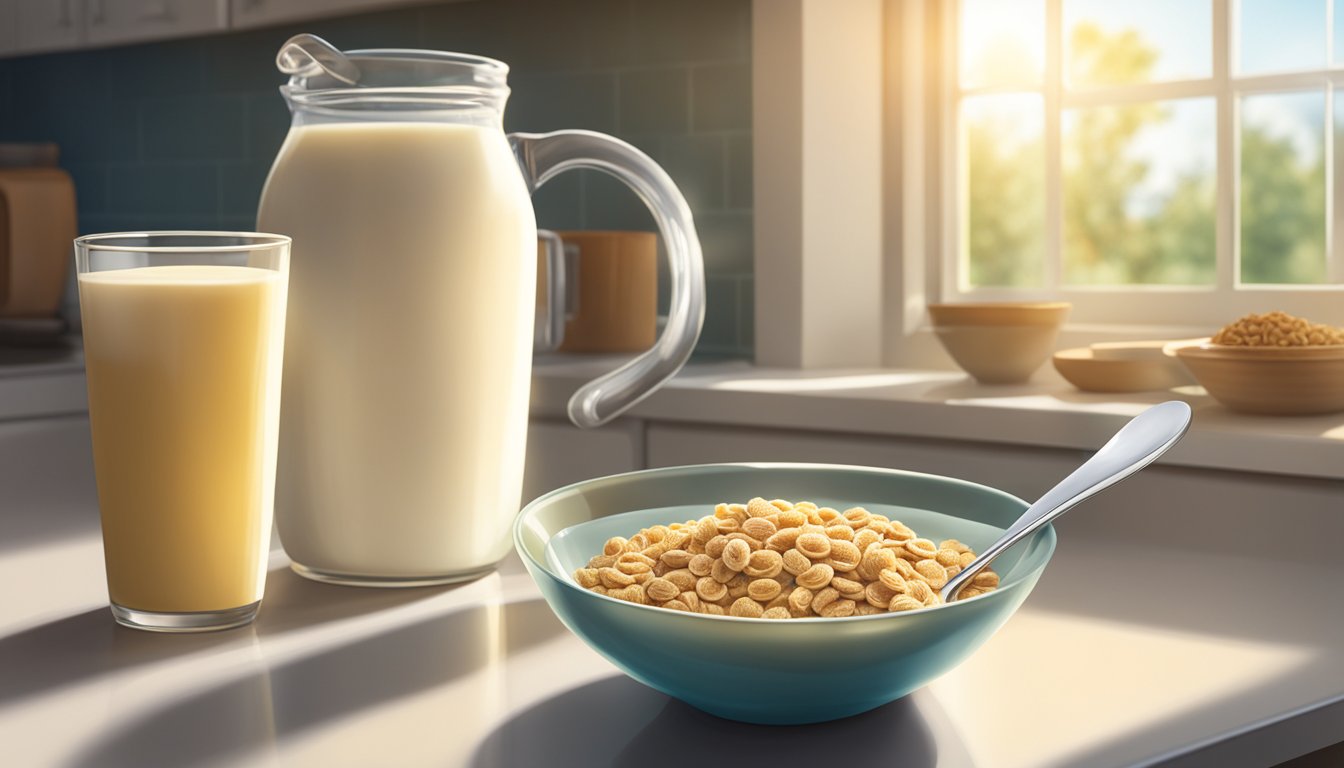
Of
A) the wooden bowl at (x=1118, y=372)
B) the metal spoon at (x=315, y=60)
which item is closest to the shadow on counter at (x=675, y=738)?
the metal spoon at (x=315, y=60)

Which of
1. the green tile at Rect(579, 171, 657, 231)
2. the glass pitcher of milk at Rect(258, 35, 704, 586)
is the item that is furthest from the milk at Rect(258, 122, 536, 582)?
the green tile at Rect(579, 171, 657, 231)

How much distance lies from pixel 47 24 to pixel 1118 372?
2065mm

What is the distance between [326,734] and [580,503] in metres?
0.21

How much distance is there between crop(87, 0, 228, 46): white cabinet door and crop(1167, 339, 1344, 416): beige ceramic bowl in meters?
1.65

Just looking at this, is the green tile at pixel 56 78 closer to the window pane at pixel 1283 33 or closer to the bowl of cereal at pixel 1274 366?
the bowl of cereal at pixel 1274 366

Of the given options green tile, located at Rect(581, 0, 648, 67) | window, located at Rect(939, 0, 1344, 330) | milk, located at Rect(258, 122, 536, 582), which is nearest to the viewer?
milk, located at Rect(258, 122, 536, 582)

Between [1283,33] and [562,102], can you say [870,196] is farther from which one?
[1283,33]

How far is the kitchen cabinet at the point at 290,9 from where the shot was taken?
1.85 meters

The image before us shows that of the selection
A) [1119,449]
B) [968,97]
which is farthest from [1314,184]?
[1119,449]

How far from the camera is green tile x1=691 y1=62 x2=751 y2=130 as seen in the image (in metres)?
1.84

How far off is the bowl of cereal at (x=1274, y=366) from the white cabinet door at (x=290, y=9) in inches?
47.8

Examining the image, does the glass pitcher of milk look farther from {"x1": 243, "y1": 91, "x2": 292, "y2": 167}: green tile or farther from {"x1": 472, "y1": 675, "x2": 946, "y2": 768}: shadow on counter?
{"x1": 243, "y1": 91, "x2": 292, "y2": 167}: green tile

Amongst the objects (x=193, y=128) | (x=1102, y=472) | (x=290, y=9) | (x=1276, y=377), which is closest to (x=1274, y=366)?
(x=1276, y=377)

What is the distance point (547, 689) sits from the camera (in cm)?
57
